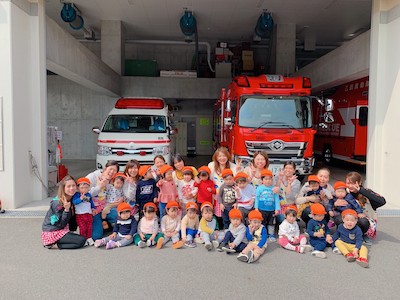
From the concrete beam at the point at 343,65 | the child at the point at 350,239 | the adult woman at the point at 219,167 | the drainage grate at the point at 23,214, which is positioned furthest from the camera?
the concrete beam at the point at 343,65

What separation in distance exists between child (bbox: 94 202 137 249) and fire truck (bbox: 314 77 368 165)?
9.42 metres

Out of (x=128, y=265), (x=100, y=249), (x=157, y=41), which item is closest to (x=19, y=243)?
(x=100, y=249)

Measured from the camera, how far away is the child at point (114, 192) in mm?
5586

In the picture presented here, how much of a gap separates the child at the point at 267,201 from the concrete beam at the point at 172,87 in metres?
12.9

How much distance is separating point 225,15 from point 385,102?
959 centimetres

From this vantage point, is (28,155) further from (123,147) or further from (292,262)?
(292,262)

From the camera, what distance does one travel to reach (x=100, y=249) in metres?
5.01

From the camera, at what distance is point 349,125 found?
12766mm

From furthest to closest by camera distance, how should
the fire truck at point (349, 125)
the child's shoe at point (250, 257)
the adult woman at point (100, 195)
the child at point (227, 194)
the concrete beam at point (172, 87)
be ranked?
the concrete beam at point (172, 87), the fire truck at point (349, 125), the child at point (227, 194), the adult woman at point (100, 195), the child's shoe at point (250, 257)

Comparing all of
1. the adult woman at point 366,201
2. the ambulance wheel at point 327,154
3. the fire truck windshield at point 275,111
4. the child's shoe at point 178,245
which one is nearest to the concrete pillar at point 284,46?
the ambulance wheel at point 327,154

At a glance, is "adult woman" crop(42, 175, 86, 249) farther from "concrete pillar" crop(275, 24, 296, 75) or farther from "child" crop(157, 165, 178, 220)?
"concrete pillar" crop(275, 24, 296, 75)

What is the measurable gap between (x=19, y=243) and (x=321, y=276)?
4113 millimetres

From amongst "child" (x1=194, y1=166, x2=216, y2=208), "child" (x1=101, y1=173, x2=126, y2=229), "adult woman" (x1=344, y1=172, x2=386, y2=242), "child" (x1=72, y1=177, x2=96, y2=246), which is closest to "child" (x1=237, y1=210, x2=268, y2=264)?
"child" (x1=194, y1=166, x2=216, y2=208)

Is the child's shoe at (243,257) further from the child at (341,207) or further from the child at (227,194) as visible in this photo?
the child at (341,207)
